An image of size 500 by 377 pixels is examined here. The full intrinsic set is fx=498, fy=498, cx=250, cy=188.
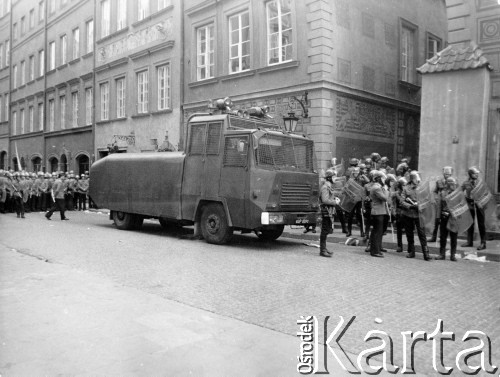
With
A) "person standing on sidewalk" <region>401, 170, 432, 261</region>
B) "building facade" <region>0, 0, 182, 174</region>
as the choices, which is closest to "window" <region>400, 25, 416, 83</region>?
"building facade" <region>0, 0, 182, 174</region>

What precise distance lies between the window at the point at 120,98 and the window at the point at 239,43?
8.49 metres

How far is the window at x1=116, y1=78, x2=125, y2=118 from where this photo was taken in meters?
24.9

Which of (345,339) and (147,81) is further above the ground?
(147,81)

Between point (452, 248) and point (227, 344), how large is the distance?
6.68 metres

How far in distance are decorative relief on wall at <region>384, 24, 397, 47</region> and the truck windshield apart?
28.1 feet

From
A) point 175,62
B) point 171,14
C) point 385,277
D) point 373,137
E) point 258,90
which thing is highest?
point 171,14

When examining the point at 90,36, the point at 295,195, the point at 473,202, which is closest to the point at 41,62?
the point at 90,36

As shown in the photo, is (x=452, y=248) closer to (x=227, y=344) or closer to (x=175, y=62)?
(x=227, y=344)

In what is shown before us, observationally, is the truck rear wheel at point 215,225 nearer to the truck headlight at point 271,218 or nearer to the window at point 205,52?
the truck headlight at point 271,218

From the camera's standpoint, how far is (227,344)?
434 cm

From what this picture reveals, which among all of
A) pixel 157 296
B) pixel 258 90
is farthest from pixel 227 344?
pixel 258 90

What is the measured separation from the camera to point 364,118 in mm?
17141

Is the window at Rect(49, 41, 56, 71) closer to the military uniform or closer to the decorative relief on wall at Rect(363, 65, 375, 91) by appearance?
the decorative relief on wall at Rect(363, 65, 375, 91)

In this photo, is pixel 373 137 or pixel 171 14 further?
pixel 171 14
